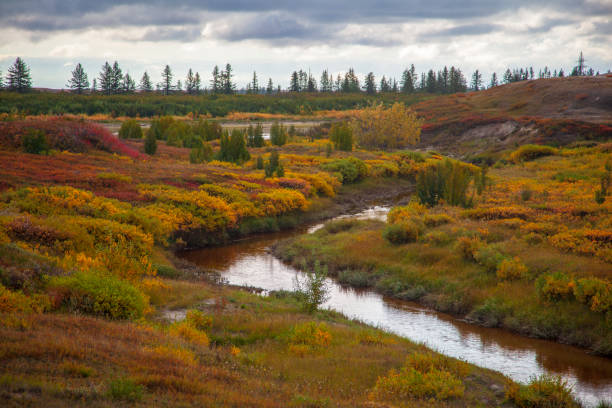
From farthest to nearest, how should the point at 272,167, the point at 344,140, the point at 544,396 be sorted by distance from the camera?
the point at 344,140, the point at 272,167, the point at 544,396

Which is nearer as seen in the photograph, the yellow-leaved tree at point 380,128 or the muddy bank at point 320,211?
the muddy bank at point 320,211

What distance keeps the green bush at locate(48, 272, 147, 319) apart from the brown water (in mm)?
7560

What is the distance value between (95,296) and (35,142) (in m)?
26.9

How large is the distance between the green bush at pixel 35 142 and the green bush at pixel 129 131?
65.6 ft

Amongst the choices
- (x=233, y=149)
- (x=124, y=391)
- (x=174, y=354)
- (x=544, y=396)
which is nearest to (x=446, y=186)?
(x=544, y=396)

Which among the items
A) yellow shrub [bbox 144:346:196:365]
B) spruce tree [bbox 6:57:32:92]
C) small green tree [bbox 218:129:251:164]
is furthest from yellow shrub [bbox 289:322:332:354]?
spruce tree [bbox 6:57:32:92]

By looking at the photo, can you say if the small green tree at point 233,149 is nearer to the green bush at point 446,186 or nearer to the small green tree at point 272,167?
the small green tree at point 272,167

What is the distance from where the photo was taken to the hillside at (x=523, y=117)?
54406 millimetres

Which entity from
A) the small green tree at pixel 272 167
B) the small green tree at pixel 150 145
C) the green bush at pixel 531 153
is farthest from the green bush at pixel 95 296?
the green bush at pixel 531 153

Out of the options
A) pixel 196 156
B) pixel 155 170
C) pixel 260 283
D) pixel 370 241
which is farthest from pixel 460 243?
pixel 196 156

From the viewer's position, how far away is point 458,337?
14.5 meters

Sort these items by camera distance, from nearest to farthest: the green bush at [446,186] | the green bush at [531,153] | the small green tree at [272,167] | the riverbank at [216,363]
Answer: the riverbank at [216,363], the green bush at [446,186], the small green tree at [272,167], the green bush at [531,153]

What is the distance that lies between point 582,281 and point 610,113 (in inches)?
2329

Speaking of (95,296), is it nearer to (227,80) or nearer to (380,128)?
(380,128)
